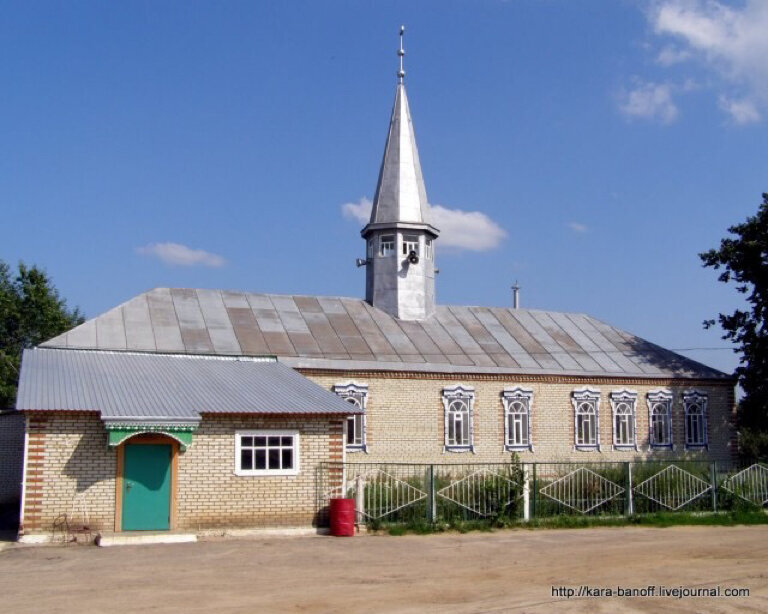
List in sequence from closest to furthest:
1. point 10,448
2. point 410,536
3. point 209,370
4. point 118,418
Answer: point 118,418
point 410,536
point 209,370
point 10,448

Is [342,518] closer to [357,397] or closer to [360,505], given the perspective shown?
[360,505]

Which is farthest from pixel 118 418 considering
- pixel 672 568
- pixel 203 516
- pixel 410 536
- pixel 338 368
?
pixel 672 568

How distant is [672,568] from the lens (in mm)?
13180

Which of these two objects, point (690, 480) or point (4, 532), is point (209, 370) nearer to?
point (4, 532)

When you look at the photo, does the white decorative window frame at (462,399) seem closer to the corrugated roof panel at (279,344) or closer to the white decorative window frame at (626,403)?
the corrugated roof panel at (279,344)

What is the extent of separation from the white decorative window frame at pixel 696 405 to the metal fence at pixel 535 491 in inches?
240

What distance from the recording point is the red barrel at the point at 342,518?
16844 millimetres

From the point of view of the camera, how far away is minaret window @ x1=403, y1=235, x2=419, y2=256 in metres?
27.7

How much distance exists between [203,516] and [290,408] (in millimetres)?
2623

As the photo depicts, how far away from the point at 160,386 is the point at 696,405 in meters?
17.3

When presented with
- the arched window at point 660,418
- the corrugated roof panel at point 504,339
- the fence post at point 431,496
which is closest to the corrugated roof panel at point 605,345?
the arched window at point 660,418

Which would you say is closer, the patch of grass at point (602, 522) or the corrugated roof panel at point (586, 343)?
the patch of grass at point (602, 522)

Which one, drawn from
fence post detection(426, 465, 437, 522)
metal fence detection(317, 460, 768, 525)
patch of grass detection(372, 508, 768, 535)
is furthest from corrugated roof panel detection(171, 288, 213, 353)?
patch of grass detection(372, 508, 768, 535)

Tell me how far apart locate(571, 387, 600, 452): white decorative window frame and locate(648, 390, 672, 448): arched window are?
1.92 metres
